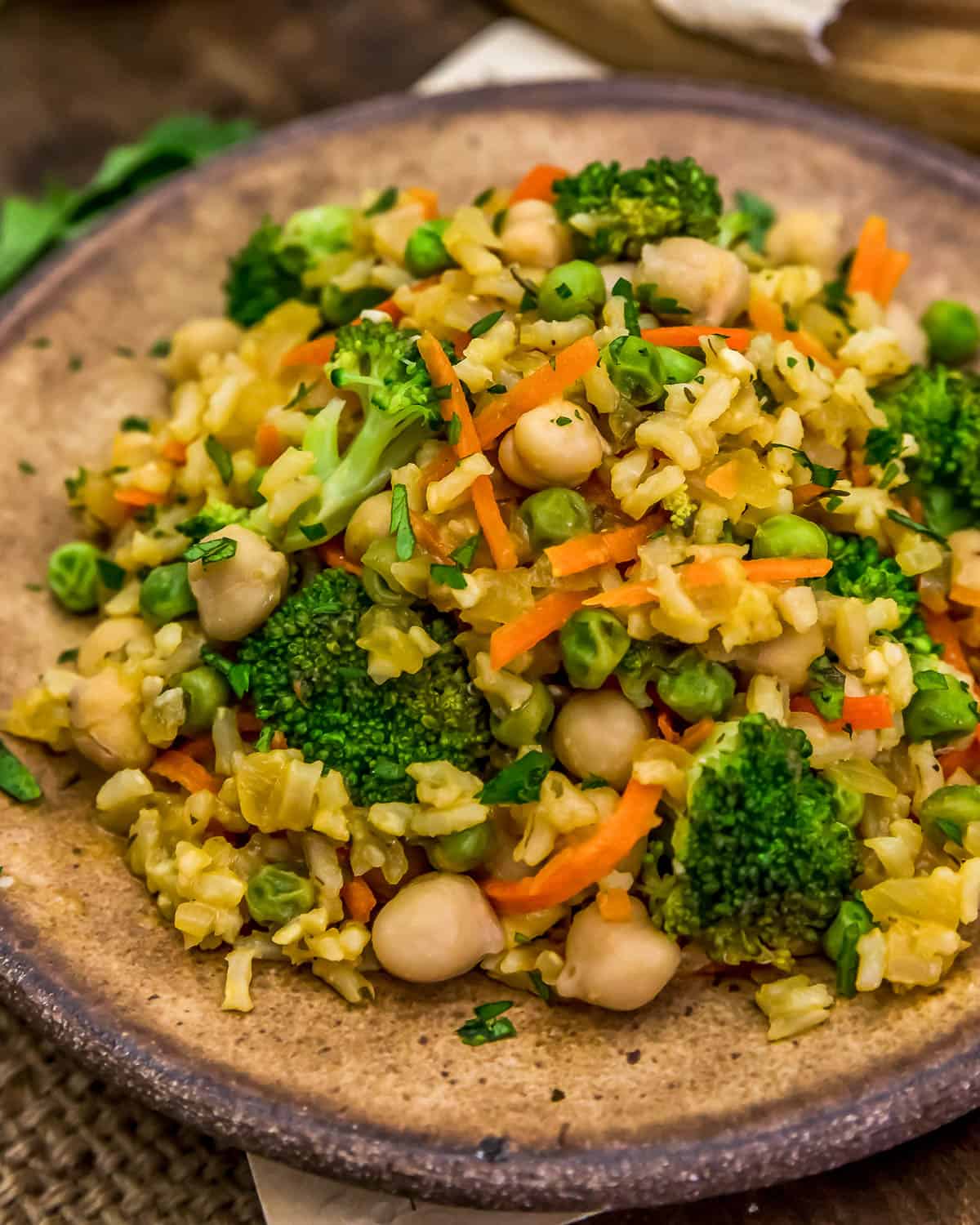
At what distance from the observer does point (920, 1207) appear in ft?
10.2

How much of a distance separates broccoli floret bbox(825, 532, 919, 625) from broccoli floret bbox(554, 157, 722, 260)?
3.35ft

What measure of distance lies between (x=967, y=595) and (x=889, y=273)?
1.30m

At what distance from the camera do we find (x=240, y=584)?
10.8 ft

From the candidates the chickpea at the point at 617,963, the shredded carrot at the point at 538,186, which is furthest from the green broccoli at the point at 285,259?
the chickpea at the point at 617,963

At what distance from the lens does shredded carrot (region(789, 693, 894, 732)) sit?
314cm

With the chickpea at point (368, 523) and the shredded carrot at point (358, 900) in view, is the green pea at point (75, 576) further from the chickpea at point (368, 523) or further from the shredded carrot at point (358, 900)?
the shredded carrot at point (358, 900)

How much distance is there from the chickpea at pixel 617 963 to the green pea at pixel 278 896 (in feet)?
2.24

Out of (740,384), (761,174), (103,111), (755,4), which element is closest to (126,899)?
(740,384)

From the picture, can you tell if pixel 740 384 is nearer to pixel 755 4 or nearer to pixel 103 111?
pixel 755 4

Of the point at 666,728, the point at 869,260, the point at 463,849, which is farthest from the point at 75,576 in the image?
the point at 869,260

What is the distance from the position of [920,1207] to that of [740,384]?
7.12ft

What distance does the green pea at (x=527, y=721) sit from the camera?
3107 mm

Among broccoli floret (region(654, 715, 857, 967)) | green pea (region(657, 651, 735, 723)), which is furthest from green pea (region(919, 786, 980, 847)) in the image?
green pea (region(657, 651, 735, 723))

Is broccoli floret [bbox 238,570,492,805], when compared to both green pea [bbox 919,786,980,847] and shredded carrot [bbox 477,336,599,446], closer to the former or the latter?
shredded carrot [bbox 477,336,599,446]
